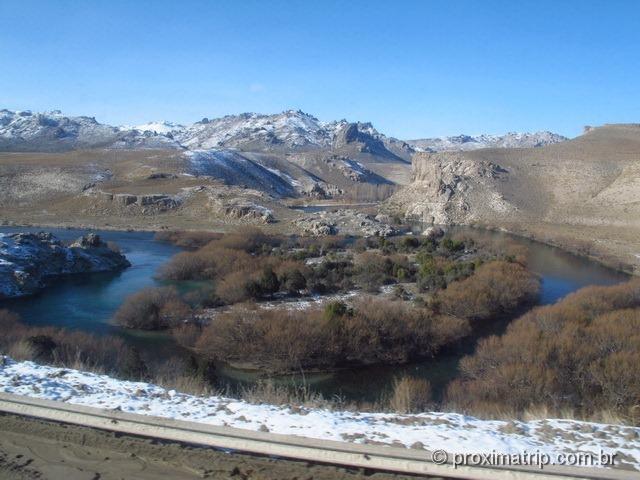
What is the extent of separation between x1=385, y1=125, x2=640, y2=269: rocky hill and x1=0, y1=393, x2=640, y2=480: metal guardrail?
157ft

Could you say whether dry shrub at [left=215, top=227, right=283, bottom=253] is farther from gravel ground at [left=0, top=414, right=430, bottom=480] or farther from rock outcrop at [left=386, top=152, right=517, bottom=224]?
gravel ground at [left=0, top=414, right=430, bottom=480]

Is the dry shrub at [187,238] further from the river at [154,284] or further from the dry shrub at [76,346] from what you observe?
the dry shrub at [76,346]

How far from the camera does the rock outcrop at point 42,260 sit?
93.8 feet

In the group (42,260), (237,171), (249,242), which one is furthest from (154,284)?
(237,171)

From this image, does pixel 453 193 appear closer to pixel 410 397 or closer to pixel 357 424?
pixel 410 397

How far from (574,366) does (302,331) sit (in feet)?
28.4

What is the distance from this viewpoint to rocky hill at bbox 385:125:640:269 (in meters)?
Result: 57.4

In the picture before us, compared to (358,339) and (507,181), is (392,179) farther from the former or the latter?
(358,339)

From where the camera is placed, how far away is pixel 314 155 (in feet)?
499

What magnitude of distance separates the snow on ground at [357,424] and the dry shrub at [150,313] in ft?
48.8

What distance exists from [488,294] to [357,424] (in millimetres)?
21064

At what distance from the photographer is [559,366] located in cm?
1503

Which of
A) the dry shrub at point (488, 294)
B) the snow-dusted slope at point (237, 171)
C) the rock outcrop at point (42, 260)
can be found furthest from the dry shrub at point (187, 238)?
the snow-dusted slope at point (237, 171)

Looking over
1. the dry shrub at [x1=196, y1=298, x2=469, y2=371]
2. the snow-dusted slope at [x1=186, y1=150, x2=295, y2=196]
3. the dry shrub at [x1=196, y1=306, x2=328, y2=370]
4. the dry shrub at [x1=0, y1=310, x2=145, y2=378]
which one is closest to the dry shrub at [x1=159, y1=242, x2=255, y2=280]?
the dry shrub at [x1=196, y1=298, x2=469, y2=371]
